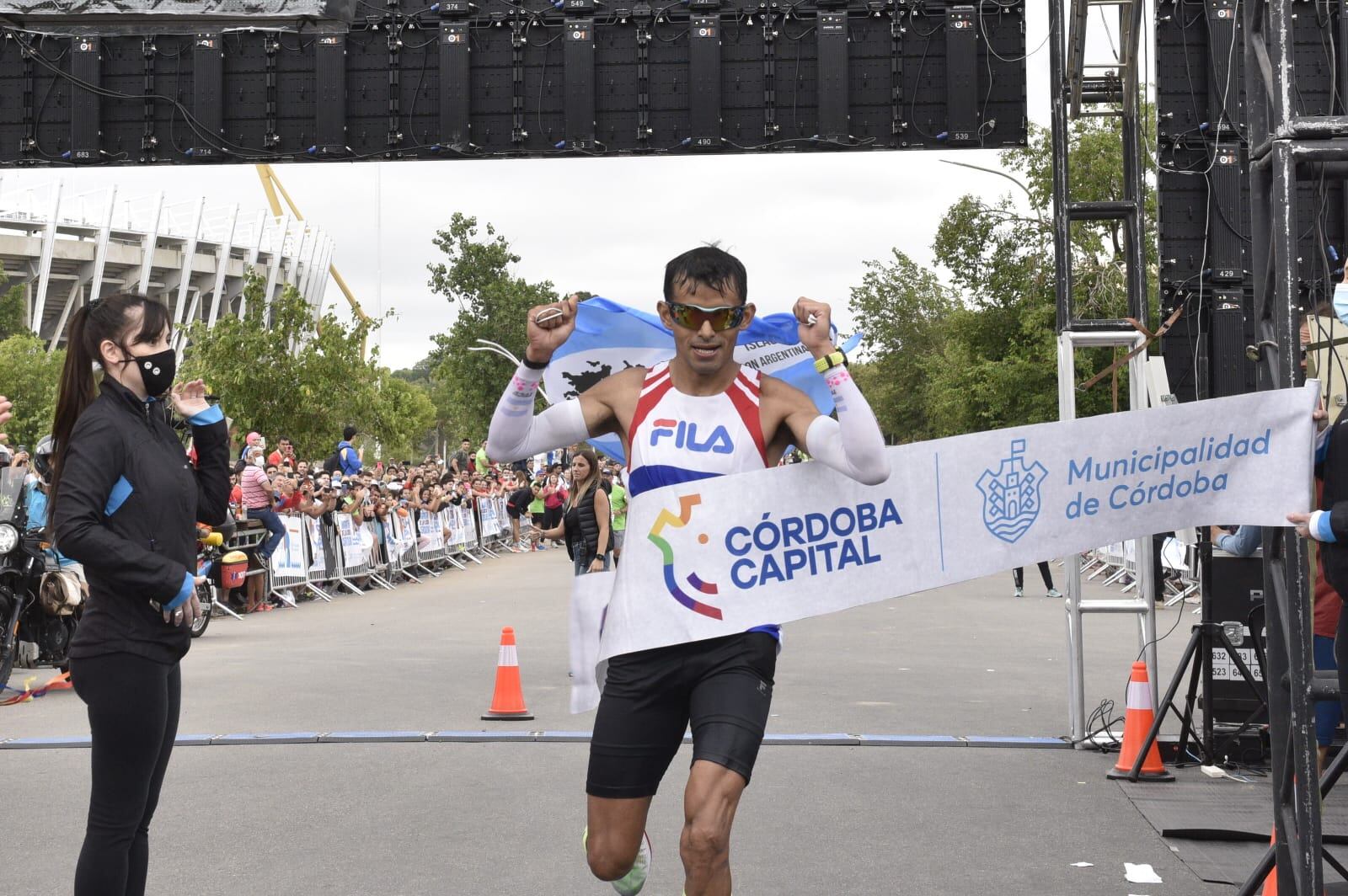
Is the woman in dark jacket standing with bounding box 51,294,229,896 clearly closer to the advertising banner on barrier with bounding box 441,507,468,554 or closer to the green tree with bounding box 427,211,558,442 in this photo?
the advertising banner on barrier with bounding box 441,507,468,554

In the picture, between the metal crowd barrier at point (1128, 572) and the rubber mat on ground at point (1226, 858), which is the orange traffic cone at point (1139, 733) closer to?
the metal crowd barrier at point (1128, 572)

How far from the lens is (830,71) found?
1307 cm

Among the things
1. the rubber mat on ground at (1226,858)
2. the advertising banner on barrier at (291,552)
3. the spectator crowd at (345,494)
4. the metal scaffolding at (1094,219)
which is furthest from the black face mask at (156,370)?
the advertising banner on barrier at (291,552)

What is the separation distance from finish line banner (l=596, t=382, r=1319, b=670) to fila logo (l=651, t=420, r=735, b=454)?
115mm

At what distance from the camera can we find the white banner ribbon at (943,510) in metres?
4.93

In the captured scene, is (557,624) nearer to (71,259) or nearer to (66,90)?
(66,90)

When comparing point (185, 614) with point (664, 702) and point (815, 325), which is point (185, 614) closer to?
point (664, 702)

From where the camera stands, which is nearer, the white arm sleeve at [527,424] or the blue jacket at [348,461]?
the white arm sleeve at [527,424]

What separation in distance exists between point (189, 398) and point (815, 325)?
2.16 meters

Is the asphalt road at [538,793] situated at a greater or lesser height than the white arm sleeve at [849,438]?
lesser

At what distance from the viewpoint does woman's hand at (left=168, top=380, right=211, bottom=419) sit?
5.15m

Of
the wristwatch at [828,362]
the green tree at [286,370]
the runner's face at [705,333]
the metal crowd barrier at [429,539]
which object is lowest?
the metal crowd barrier at [429,539]

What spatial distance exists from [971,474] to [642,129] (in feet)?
27.4

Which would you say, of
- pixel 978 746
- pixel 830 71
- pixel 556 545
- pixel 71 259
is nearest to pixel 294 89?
pixel 830 71
